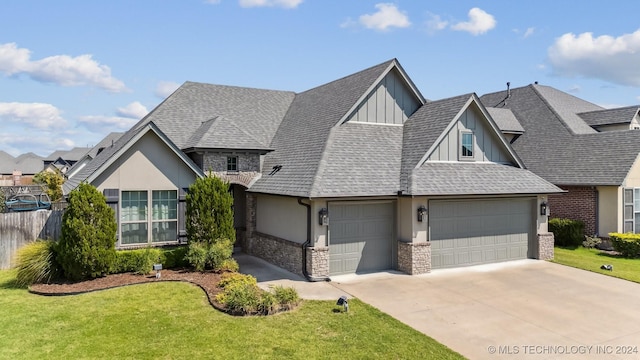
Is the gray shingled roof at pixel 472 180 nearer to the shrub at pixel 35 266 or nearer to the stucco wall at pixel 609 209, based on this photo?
the stucco wall at pixel 609 209

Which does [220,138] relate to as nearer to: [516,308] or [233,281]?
[233,281]

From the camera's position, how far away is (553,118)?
24188 millimetres

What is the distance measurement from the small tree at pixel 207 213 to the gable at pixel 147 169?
1.38 meters

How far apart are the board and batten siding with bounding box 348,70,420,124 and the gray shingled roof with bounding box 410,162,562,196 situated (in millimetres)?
2956

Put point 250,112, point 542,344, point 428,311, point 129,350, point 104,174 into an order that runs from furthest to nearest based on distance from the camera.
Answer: point 250,112 → point 104,174 → point 428,311 → point 542,344 → point 129,350

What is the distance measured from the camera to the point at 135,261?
13.3 meters

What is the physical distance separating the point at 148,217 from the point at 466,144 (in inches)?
484

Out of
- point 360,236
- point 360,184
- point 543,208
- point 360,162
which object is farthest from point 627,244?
point 360,184

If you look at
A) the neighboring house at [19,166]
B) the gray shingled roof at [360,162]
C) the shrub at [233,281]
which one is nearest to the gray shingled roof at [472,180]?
the gray shingled roof at [360,162]

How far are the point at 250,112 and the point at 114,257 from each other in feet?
34.5

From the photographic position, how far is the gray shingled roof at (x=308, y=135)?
1482cm

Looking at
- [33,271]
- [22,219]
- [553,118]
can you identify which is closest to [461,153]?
[553,118]

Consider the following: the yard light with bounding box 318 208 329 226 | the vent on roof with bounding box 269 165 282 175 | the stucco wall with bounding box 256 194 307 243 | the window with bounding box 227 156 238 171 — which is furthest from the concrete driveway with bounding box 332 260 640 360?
the window with bounding box 227 156 238 171

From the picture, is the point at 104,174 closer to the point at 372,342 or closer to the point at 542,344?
the point at 372,342
